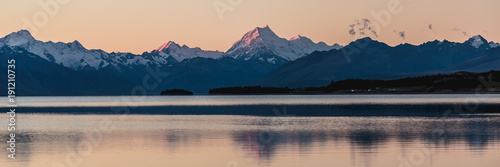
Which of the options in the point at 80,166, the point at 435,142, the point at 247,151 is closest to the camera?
the point at 80,166

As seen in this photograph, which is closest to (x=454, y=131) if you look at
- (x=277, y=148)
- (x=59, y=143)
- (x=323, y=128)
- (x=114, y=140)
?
(x=323, y=128)

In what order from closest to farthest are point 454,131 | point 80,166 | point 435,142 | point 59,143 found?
point 80,166
point 435,142
point 59,143
point 454,131

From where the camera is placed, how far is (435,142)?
2473 inches

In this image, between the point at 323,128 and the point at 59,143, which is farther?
the point at 323,128

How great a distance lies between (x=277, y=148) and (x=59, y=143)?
2121 centimetres

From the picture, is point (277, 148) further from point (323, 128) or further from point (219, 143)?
point (323, 128)

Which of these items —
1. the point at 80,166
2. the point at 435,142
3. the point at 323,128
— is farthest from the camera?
the point at 323,128

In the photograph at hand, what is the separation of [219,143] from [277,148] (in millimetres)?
7620

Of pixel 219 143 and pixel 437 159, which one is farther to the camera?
pixel 219 143

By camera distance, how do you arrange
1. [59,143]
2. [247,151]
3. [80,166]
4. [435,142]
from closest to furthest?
[80,166] → [247,151] → [435,142] → [59,143]

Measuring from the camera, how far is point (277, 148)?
59.9 m

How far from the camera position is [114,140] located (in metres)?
70.2

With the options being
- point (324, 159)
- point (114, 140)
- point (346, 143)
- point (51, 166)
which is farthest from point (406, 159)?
point (114, 140)

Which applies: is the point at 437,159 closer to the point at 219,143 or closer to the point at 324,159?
the point at 324,159
